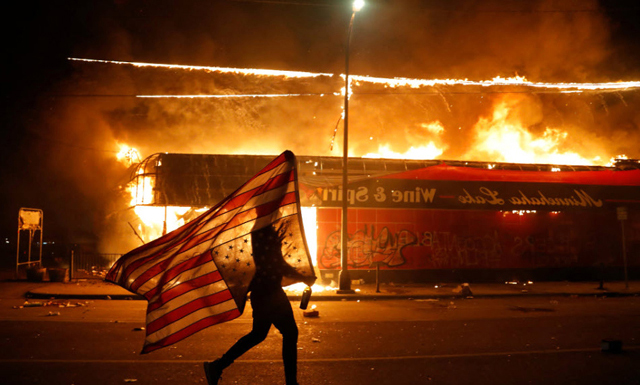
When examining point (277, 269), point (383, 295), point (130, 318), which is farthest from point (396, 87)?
point (277, 269)

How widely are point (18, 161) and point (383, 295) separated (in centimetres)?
2706

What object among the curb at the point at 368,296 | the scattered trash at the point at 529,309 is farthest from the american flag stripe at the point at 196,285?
the curb at the point at 368,296

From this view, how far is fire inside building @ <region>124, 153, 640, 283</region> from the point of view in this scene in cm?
1822

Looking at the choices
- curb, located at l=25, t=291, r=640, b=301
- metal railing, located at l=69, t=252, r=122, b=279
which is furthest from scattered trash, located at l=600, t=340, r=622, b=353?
metal railing, located at l=69, t=252, r=122, b=279

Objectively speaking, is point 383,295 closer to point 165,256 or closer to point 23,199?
point 165,256

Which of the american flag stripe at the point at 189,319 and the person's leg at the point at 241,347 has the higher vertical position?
the american flag stripe at the point at 189,319

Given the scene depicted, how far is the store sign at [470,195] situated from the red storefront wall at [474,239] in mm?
349

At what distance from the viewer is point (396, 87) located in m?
25.0

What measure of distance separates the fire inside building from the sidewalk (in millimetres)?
1108

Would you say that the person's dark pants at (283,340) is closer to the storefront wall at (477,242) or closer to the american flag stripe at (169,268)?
the american flag stripe at (169,268)

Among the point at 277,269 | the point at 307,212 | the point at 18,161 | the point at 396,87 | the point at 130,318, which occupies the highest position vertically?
the point at 396,87

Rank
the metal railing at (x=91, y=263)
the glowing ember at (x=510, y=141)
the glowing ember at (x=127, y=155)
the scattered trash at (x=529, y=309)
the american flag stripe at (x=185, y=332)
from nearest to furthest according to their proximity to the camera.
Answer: the american flag stripe at (x=185, y=332) < the scattered trash at (x=529, y=309) < the metal railing at (x=91, y=263) < the glowing ember at (x=510, y=141) < the glowing ember at (x=127, y=155)

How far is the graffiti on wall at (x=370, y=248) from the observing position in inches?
707

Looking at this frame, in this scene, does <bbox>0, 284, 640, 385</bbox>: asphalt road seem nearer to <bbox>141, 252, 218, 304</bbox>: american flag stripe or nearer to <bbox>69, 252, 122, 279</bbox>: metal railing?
<bbox>141, 252, 218, 304</bbox>: american flag stripe
